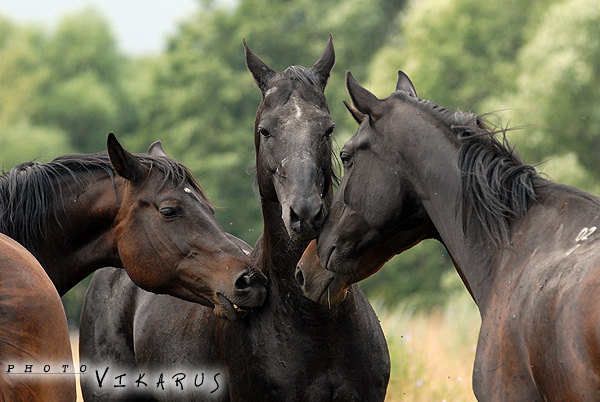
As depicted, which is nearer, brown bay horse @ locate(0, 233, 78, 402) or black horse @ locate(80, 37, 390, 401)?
brown bay horse @ locate(0, 233, 78, 402)

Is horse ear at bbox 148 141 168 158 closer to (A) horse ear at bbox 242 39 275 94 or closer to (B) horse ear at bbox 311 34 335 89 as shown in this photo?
(A) horse ear at bbox 242 39 275 94

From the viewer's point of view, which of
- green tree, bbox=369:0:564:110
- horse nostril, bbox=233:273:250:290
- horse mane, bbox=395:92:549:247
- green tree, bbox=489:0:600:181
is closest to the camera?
horse mane, bbox=395:92:549:247

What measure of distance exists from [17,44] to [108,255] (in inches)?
1666

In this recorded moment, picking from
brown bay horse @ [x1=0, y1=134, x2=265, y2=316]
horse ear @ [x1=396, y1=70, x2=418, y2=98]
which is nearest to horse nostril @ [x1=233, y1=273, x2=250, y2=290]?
brown bay horse @ [x1=0, y1=134, x2=265, y2=316]

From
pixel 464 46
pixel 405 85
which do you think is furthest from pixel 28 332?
pixel 464 46

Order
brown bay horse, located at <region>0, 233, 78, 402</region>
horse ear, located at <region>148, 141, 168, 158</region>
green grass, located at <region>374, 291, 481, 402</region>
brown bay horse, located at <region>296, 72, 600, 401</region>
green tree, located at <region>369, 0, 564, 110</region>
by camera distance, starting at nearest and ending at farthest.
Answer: brown bay horse, located at <region>0, 233, 78, 402</region>, brown bay horse, located at <region>296, 72, 600, 401</region>, horse ear, located at <region>148, 141, 168, 158</region>, green grass, located at <region>374, 291, 481, 402</region>, green tree, located at <region>369, 0, 564, 110</region>

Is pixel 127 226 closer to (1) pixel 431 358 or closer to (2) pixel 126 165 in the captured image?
(2) pixel 126 165

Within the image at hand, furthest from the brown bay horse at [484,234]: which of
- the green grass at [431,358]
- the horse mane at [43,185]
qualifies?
the green grass at [431,358]

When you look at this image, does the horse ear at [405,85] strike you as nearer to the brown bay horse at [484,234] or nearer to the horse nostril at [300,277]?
the brown bay horse at [484,234]

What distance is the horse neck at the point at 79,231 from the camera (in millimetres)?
5484

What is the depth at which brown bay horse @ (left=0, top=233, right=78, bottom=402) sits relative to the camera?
139 inches

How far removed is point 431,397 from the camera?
340 inches

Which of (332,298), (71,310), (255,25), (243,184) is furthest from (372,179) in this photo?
(255,25)

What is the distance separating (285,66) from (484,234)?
33096 mm
